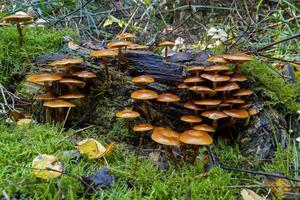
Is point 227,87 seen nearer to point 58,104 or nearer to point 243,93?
point 243,93

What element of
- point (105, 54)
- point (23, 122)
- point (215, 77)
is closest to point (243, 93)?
point (215, 77)

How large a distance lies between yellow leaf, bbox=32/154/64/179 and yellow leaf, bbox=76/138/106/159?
32cm

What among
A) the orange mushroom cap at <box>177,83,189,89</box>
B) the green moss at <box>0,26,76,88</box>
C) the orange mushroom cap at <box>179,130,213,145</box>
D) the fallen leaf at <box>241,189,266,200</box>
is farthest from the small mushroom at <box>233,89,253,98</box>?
the green moss at <box>0,26,76,88</box>

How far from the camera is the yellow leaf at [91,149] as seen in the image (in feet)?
7.76

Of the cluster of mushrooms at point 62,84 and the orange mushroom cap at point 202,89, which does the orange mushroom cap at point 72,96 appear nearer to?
the cluster of mushrooms at point 62,84

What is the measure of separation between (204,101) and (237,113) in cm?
27

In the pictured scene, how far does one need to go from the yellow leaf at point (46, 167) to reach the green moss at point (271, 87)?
1.79 meters

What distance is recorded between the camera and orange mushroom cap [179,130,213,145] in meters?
2.18

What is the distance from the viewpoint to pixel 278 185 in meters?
2.06

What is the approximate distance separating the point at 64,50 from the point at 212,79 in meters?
1.58

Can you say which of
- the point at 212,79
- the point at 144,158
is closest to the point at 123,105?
the point at 144,158

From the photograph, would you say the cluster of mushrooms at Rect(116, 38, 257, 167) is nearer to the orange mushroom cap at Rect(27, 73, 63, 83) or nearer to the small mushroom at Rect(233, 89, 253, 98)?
the small mushroom at Rect(233, 89, 253, 98)

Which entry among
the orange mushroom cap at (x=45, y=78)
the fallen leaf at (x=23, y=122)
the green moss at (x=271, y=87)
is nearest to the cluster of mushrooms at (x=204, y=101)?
the green moss at (x=271, y=87)

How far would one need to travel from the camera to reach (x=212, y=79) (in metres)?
2.52
